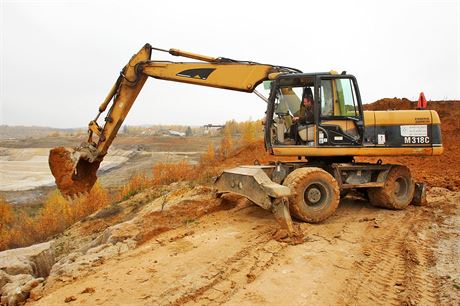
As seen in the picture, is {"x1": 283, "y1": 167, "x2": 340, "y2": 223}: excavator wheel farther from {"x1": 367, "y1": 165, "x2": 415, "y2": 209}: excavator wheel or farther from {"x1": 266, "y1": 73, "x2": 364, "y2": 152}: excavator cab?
{"x1": 367, "y1": 165, "x2": 415, "y2": 209}: excavator wheel

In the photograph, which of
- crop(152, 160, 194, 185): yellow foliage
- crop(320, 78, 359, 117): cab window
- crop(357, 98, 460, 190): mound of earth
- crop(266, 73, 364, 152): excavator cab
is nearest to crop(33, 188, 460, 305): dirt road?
crop(266, 73, 364, 152): excavator cab

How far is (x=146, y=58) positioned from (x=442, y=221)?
6.84 meters

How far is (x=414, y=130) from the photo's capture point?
7852mm

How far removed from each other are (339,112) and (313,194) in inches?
67.4

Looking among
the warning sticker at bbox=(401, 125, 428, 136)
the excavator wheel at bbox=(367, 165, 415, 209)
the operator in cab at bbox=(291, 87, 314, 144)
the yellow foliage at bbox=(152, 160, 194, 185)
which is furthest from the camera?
the yellow foliage at bbox=(152, 160, 194, 185)

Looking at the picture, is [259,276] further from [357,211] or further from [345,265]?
[357,211]

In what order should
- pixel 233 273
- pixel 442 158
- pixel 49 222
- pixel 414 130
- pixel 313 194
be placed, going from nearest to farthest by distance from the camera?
pixel 233 273
pixel 313 194
pixel 414 130
pixel 49 222
pixel 442 158

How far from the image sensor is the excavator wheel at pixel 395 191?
26.5 feet

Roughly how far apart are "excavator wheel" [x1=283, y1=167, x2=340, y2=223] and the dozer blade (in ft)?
13.9

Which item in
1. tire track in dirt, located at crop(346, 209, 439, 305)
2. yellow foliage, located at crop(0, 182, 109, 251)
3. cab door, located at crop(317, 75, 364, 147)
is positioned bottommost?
yellow foliage, located at crop(0, 182, 109, 251)

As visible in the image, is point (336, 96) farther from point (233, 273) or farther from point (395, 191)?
point (233, 273)

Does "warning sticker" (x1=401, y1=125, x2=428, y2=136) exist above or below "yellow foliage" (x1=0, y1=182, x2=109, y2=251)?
above

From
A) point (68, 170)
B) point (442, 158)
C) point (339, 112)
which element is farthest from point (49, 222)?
point (442, 158)

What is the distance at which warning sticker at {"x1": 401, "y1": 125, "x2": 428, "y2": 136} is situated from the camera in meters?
7.83
